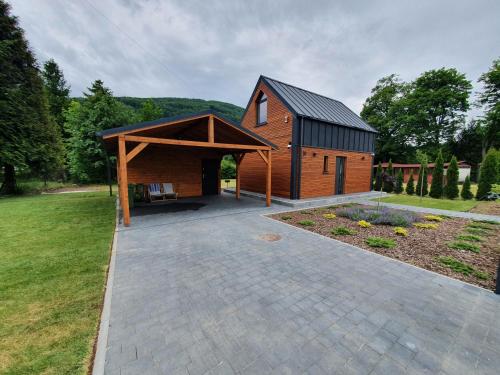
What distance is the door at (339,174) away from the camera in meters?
11.8

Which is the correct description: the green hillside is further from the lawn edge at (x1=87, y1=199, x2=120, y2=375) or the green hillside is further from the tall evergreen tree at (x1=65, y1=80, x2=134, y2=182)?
the lawn edge at (x1=87, y1=199, x2=120, y2=375)

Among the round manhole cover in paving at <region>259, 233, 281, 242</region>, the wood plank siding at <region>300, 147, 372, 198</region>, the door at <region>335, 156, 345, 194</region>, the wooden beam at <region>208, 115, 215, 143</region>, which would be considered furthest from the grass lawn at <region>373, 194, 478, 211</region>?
Result: the wooden beam at <region>208, 115, 215, 143</region>

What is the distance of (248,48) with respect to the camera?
552 inches

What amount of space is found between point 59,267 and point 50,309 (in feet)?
4.56

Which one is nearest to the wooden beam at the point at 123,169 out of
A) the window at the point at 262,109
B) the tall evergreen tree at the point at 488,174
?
the window at the point at 262,109

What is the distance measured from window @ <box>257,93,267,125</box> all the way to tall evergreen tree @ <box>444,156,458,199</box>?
11614 millimetres

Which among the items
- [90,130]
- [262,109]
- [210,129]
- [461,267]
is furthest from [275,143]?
[90,130]

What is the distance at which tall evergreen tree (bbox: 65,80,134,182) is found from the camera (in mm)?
18859

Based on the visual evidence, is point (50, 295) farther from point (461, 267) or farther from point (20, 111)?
point (20, 111)

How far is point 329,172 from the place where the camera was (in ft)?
37.5

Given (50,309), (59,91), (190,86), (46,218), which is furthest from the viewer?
(59,91)

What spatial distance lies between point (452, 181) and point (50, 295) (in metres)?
17.9

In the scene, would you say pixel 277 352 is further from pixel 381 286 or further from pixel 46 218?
pixel 46 218

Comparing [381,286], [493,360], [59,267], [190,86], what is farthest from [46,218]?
[190,86]
